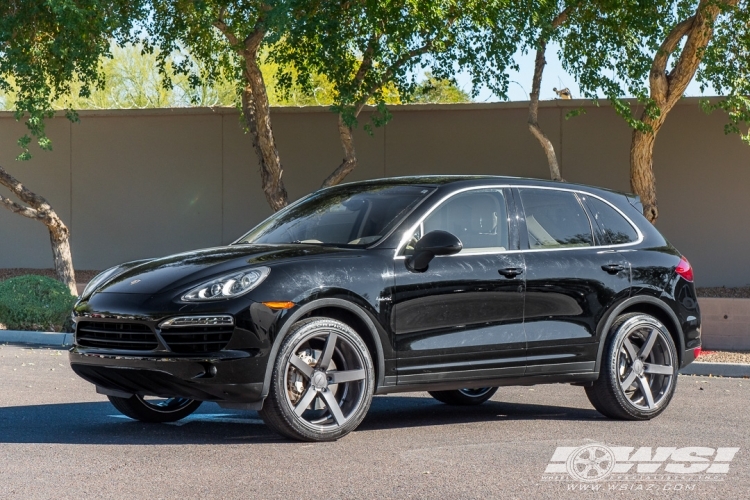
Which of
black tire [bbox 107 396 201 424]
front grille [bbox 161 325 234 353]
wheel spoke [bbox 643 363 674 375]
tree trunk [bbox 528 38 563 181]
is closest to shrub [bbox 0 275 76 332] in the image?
tree trunk [bbox 528 38 563 181]

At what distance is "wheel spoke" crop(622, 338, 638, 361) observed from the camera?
8539 millimetres

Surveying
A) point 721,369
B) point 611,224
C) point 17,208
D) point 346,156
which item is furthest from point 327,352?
point 17,208

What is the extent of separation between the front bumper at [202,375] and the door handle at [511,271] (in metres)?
1.97

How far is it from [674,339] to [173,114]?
1473 centimetres

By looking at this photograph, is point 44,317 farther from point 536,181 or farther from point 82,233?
point 536,181

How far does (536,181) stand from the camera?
28.3 feet

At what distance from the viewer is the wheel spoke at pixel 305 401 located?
7.05 meters

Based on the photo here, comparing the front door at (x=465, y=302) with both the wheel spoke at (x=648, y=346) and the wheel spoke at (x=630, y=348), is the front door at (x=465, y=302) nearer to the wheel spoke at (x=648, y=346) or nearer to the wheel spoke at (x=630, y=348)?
the wheel spoke at (x=630, y=348)

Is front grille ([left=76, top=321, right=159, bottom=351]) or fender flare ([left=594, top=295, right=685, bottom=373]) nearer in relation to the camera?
front grille ([left=76, top=321, right=159, bottom=351])

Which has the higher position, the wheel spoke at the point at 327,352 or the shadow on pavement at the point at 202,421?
the wheel spoke at the point at 327,352

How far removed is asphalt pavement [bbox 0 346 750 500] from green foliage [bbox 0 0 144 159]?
7.16 metres

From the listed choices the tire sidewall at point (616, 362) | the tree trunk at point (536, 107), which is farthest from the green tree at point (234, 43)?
the tire sidewall at point (616, 362)

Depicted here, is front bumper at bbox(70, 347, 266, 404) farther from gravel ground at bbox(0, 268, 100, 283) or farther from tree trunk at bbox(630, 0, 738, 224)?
gravel ground at bbox(0, 268, 100, 283)

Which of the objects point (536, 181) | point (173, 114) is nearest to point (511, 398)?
point (536, 181)
